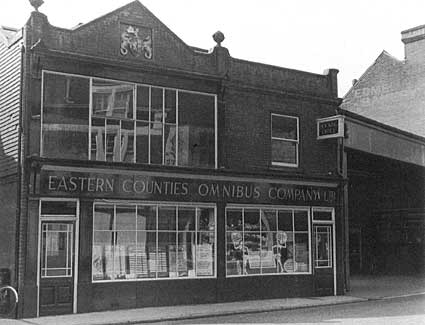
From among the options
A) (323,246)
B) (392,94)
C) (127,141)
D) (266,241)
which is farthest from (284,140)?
(392,94)

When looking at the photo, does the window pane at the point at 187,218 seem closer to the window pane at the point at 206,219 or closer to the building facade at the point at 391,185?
the window pane at the point at 206,219

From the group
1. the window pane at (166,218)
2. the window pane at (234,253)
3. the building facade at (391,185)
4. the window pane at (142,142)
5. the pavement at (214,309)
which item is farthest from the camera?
the building facade at (391,185)

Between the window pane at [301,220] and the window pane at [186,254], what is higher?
the window pane at [301,220]

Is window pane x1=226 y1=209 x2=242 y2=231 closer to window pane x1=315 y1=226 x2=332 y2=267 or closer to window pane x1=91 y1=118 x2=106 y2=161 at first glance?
window pane x1=315 y1=226 x2=332 y2=267

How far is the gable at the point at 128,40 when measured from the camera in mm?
16281

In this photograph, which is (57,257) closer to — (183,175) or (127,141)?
(127,141)

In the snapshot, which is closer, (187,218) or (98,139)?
(98,139)

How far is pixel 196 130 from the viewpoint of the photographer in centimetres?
1850

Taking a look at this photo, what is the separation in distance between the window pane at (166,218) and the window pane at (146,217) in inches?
7.8

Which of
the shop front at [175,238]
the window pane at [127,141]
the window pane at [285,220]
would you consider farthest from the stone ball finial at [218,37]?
the window pane at [285,220]

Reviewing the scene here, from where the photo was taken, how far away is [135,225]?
1702 cm

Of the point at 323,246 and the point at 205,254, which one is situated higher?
the point at 323,246

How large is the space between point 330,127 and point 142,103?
688 cm

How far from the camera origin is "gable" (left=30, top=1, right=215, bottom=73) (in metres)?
16.3
